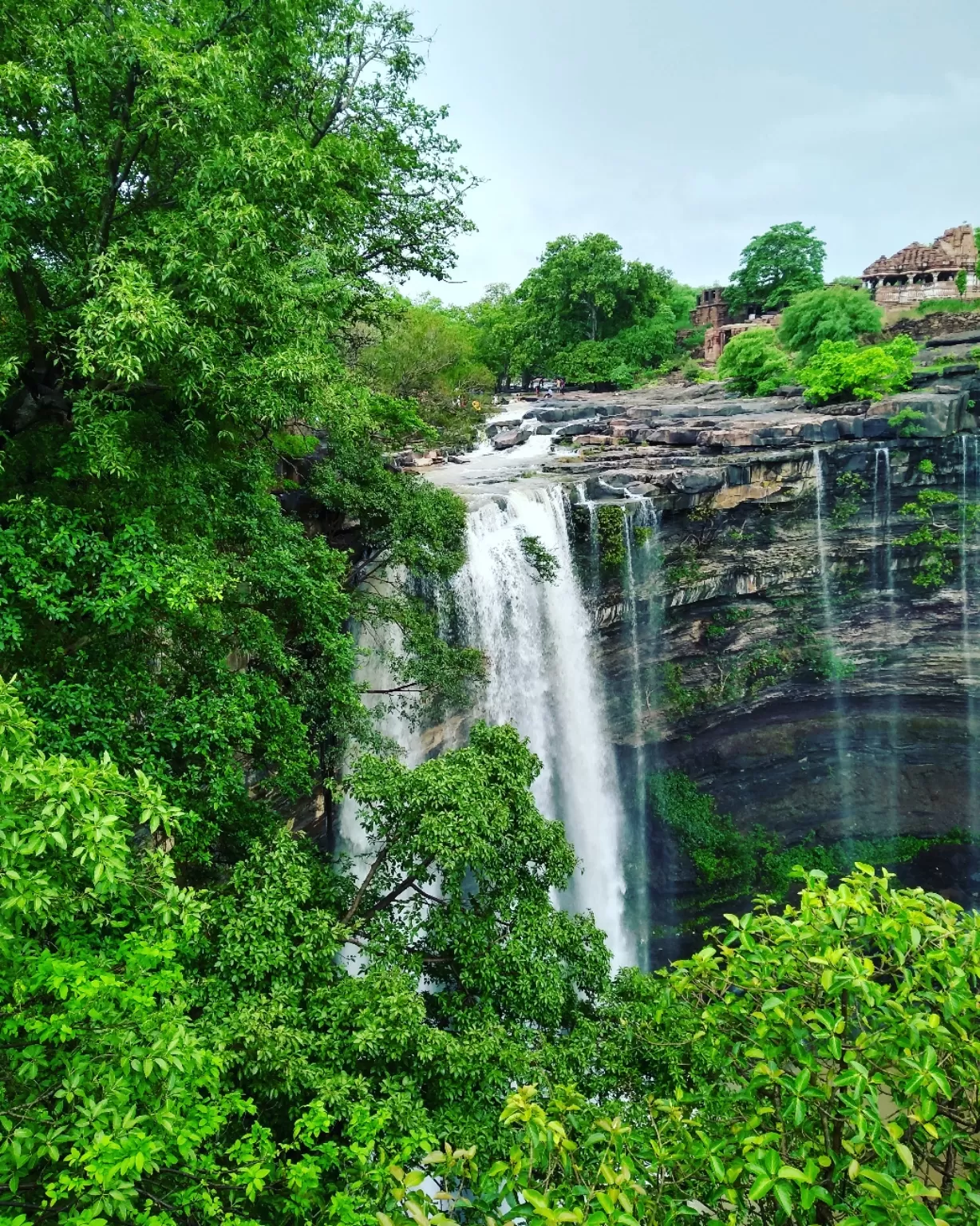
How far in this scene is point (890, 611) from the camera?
17.8m

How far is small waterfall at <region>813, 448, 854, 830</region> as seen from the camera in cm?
1686

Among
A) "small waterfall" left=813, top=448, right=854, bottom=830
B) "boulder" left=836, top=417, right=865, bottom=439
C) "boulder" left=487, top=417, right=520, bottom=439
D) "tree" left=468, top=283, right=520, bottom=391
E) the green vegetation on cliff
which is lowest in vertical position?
the green vegetation on cliff

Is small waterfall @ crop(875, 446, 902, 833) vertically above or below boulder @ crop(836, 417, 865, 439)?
below

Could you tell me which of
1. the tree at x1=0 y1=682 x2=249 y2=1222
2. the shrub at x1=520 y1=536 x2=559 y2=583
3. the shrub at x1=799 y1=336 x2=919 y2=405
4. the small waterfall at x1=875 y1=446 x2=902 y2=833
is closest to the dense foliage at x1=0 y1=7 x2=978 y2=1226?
the tree at x1=0 y1=682 x2=249 y2=1222

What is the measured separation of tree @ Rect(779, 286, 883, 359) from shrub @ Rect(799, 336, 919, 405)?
111 inches

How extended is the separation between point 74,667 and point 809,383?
767 inches

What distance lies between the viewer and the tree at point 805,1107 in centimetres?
275

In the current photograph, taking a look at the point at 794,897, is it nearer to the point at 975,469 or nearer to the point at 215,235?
the point at 975,469

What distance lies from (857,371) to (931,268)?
47.0 feet

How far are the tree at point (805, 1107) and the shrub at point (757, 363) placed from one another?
21204mm

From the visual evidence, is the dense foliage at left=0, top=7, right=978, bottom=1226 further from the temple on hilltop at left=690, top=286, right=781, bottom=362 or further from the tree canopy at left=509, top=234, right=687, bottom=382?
the temple on hilltop at left=690, top=286, right=781, bottom=362

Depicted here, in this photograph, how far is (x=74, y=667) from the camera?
5.29 metres

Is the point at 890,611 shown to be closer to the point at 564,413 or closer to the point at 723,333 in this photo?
the point at 564,413

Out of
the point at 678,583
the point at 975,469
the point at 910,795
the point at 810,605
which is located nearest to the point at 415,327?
the point at 678,583
